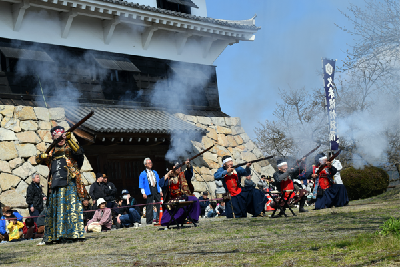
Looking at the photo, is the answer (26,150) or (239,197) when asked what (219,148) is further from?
(26,150)

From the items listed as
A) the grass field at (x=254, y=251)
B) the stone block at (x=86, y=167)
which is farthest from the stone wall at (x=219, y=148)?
the grass field at (x=254, y=251)

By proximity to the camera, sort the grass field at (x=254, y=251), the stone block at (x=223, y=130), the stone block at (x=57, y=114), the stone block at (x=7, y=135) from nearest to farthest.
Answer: the grass field at (x=254, y=251) → the stone block at (x=7, y=135) → the stone block at (x=57, y=114) → the stone block at (x=223, y=130)

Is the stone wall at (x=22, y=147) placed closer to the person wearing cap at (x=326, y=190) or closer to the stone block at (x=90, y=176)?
the stone block at (x=90, y=176)

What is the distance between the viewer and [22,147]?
1411 centimetres

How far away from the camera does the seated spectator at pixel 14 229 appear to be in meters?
11.3

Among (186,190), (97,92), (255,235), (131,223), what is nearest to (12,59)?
(97,92)

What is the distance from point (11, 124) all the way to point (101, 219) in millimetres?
4716

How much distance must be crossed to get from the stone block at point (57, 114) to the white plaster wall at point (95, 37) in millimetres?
2412

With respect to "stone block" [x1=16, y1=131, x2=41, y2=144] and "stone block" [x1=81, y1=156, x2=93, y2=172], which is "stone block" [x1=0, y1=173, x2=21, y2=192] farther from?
"stone block" [x1=81, y1=156, x2=93, y2=172]

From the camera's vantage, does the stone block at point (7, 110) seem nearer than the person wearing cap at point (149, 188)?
No

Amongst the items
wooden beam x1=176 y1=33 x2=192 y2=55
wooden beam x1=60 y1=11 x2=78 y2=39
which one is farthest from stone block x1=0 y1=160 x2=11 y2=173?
wooden beam x1=176 y1=33 x2=192 y2=55

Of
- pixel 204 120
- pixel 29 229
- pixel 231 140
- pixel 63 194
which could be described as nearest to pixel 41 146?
pixel 29 229

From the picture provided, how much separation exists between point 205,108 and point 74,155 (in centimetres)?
1109

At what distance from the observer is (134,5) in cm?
1581
